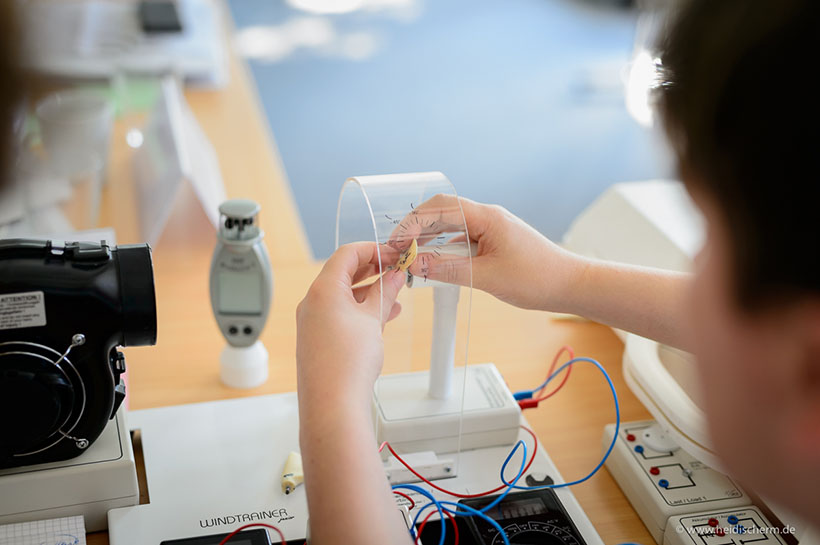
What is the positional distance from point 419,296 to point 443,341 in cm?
6

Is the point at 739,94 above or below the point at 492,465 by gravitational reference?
above

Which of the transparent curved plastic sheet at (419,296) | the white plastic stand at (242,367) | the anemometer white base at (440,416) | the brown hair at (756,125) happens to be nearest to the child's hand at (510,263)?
the transparent curved plastic sheet at (419,296)

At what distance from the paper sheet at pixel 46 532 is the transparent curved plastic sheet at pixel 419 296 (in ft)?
1.13

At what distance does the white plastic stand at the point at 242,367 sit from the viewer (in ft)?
3.63

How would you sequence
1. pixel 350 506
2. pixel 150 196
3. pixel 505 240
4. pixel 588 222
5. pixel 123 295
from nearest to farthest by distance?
pixel 350 506 < pixel 123 295 < pixel 505 240 < pixel 588 222 < pixel 150 196

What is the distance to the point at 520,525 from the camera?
86 centimetres

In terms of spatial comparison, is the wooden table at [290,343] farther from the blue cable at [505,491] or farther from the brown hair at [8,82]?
the brown hair at [8,82]

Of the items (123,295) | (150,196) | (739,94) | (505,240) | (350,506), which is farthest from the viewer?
(150,196)

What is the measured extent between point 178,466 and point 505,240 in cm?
47

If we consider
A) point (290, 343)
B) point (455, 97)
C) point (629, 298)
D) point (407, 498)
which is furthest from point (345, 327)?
point (455, 97)

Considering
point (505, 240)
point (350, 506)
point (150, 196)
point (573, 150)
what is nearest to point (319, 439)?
point (350, 506)

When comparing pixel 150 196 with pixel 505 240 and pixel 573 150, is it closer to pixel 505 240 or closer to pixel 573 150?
pixel 505 240

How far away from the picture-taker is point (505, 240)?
918 millimetres

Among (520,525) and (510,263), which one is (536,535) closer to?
(520,525)
